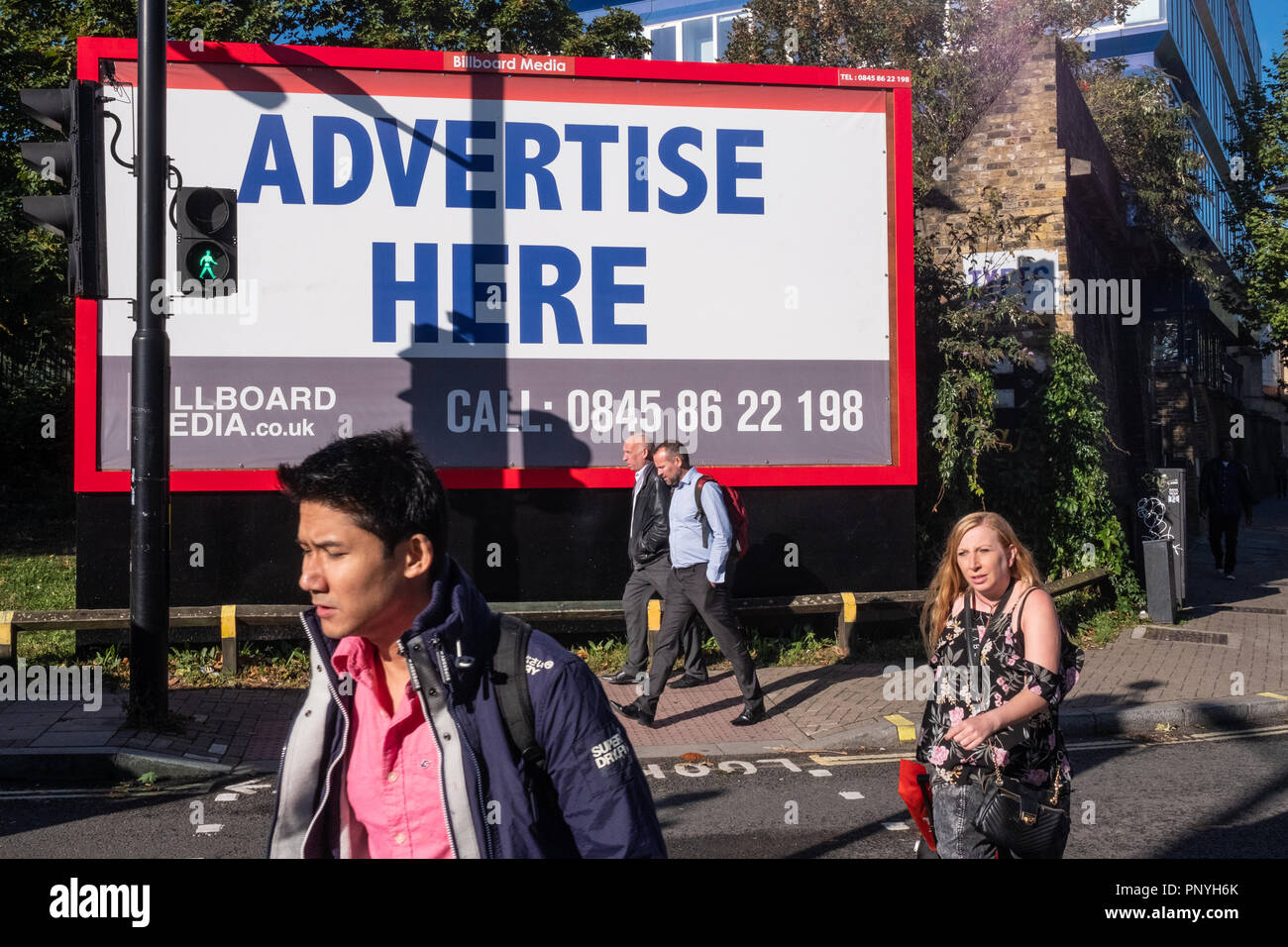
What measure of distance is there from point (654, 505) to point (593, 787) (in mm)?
6931

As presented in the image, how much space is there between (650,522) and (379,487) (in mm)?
6730

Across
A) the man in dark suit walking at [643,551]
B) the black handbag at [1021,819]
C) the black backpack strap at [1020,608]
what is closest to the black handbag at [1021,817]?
the black handbag at [1021,819]

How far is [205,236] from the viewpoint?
792 cm

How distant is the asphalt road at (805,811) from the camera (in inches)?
228

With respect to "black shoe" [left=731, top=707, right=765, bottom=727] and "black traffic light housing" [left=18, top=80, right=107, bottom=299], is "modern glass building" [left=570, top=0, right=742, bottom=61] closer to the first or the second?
"black traffic light housing" [left=18, top=80, right=107, bottom=299]

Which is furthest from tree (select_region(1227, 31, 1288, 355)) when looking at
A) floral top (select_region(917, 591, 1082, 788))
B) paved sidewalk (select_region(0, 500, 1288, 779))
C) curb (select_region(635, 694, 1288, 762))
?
floral top (select_region(917, 591, 1082, 788))

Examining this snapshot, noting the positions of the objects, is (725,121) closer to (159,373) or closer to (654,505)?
(654,505)

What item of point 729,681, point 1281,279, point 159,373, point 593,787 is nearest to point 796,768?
point 729,681

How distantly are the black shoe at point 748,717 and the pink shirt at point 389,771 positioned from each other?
20.1 ft

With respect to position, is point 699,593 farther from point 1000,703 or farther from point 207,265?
point 1000,703

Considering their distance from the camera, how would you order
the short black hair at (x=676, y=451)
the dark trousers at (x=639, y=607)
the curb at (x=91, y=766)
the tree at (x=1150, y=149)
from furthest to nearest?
the tree at (x=1150, y=149) < the dark trousers at (x=639, y=607) < the short black hair at (x=676, y=451) < the curb at (x=91, y=766)

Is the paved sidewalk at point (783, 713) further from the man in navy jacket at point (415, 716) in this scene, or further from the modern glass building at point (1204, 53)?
the modern glass building at point (1204, 53)

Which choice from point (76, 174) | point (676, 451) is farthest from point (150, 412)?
point (676, 451)

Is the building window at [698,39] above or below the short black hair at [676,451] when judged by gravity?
above
